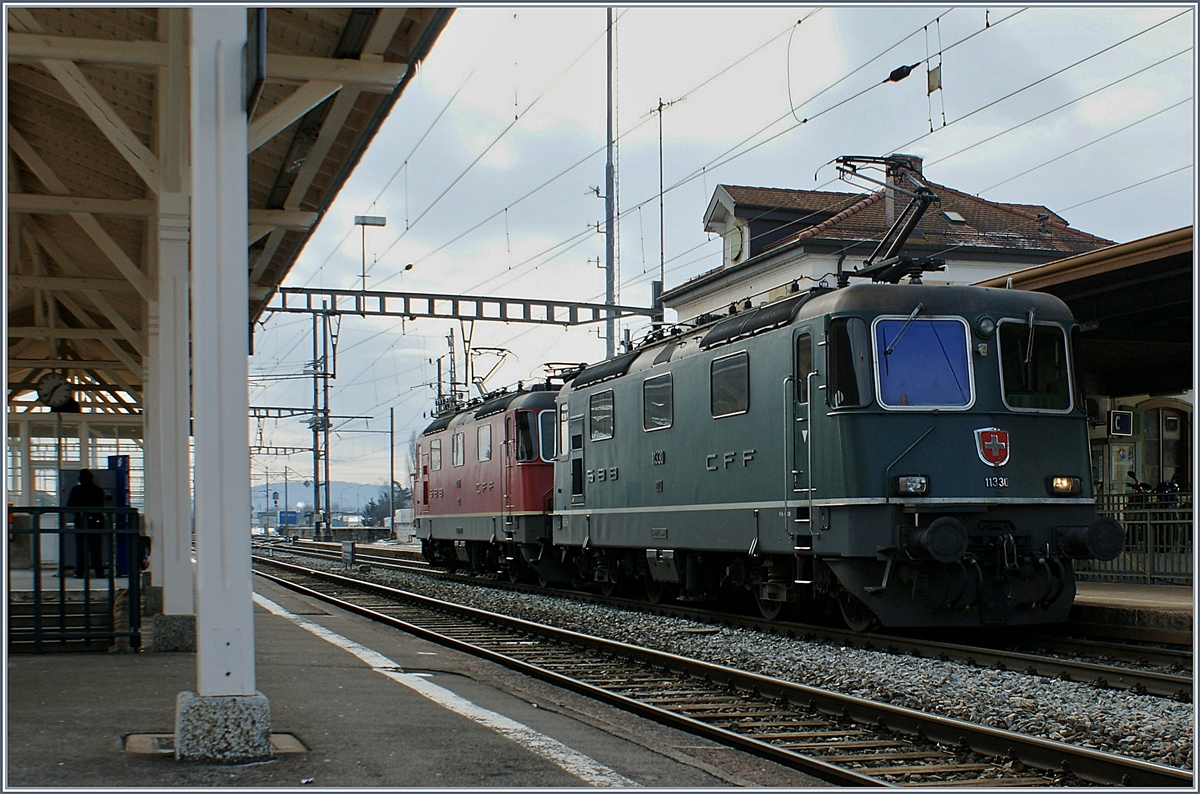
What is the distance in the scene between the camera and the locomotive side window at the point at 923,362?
11.3 meters

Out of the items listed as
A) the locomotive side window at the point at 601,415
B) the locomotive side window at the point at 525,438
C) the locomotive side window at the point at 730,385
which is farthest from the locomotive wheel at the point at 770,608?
the locomotive side window at the point at 525,438

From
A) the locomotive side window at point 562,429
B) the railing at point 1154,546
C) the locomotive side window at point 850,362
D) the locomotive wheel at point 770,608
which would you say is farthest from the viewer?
the locomotive side window at point 562,429

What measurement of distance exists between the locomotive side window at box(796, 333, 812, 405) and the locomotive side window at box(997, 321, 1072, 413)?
1775mm

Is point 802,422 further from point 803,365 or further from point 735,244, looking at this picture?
point 735,244

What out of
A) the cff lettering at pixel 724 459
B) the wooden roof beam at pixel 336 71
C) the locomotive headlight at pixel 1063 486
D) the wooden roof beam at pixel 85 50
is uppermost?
the wooden roof beam at pixel 85 50

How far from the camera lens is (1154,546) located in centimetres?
1572

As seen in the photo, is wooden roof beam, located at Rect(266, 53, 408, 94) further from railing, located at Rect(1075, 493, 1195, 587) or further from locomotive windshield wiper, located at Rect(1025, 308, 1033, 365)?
railing, located at Rect(1075, 493, 1195, 587)

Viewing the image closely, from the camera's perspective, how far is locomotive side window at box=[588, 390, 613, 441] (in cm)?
1734

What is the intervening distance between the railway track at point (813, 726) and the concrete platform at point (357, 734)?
0.22 m

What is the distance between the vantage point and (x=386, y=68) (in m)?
8.84

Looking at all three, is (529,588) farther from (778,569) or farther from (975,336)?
(975,336)

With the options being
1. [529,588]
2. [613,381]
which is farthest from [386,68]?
[529,588]

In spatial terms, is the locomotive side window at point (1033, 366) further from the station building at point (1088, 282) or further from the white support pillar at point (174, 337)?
the white support pillar at point (174, 337)

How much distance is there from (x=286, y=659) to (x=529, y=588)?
10374mm
